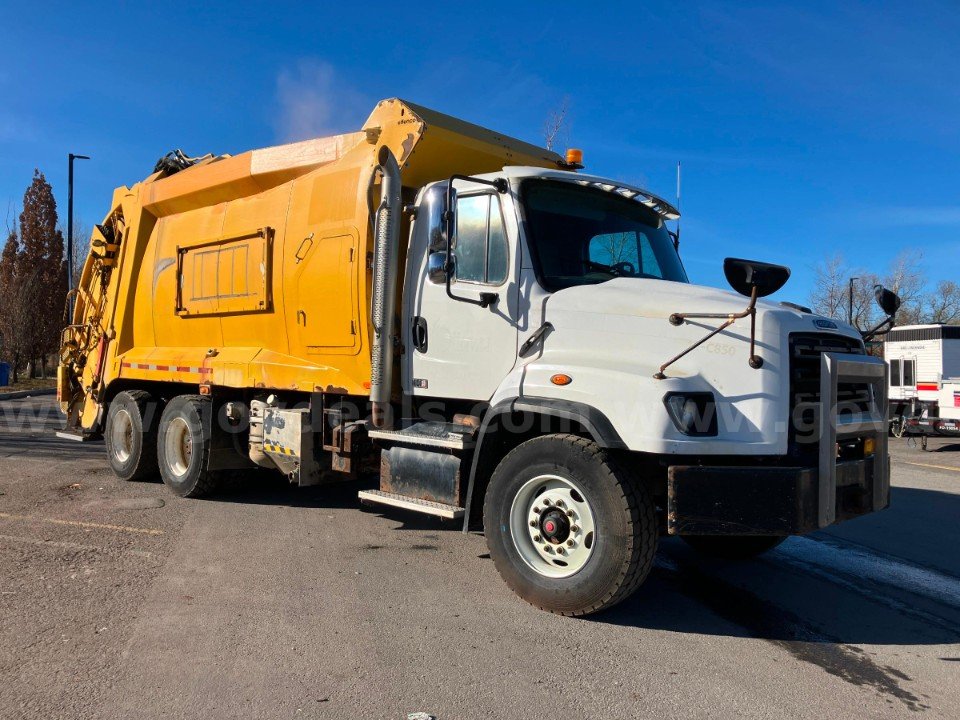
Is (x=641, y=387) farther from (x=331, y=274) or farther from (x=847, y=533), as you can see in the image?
(x=847, y=533)

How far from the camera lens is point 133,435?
8.67 m

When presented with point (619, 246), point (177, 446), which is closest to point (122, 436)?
point (177, 446)

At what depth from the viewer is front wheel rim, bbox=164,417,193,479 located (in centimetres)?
803

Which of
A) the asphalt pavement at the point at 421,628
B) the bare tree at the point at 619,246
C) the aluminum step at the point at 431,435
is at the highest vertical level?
the bare tree at the point at 619,246

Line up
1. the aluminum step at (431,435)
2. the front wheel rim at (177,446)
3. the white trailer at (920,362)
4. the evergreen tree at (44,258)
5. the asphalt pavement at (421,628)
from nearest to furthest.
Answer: the asphalt pavement at (421,628) < the aluminum step at (431,435) < the front wheel rim at (177,446) < the white trailer at (920,362) < the evergreen tree at (44,258)

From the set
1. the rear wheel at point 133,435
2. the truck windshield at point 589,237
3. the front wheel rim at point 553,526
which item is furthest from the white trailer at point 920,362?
the rear wheel at point 133,435

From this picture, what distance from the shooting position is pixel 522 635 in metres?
4.11

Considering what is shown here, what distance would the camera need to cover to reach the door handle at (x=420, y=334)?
561 centimetres

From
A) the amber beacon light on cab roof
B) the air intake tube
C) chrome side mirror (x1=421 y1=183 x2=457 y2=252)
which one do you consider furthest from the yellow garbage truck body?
chrome side mirror (x1=421 y1=183 x2=457 y2=252)

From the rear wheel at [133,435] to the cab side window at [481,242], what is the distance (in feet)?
16.7

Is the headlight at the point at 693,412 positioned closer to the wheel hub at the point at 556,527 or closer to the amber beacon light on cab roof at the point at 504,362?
the amber beacon light on cab roof at the point at 504,362

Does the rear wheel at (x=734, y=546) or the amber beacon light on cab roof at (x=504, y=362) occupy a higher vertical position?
the amber beacon light on cab roof at (x=504, y=362)

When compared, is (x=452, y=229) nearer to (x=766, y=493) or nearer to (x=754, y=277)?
(x=754, y=277)

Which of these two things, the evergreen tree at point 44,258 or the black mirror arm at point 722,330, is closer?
the black mirror arm at point 722,330
